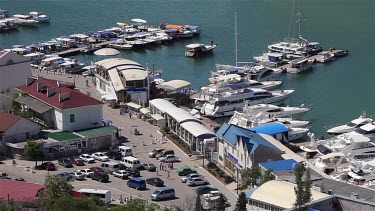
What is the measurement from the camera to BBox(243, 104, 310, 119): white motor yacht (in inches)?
911

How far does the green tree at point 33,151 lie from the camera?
18500 mm

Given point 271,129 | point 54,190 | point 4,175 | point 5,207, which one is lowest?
point 4,175

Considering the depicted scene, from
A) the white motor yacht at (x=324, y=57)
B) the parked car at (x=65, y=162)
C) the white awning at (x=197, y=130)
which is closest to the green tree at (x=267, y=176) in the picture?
the white awning at (x=197, y=130)

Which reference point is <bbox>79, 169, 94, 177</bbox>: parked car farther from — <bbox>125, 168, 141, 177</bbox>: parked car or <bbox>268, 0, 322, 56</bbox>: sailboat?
<bbox>268, 0, 322, 56</bbox>: sailboat

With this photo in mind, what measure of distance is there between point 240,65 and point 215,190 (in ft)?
50.4

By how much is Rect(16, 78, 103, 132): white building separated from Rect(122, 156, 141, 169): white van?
7.65 ft

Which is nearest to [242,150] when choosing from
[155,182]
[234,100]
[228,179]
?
[228,179]

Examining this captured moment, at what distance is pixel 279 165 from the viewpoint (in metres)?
16.7

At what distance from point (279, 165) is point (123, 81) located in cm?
879

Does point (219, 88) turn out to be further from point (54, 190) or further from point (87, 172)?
point (54, 190)

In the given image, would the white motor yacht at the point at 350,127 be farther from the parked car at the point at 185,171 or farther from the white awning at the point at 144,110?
the parked car at the point at 185,171

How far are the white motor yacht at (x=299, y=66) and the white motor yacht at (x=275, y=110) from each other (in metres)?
6.92

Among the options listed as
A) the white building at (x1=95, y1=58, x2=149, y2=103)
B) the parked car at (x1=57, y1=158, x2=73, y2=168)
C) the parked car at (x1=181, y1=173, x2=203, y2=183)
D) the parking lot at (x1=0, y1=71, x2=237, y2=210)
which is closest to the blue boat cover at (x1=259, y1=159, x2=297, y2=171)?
the parking lot at (x1=0, y1=71, x2=237, y2=210)

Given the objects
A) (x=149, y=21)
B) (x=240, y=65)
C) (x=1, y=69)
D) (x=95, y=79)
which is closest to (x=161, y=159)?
(x=1, y=69)
